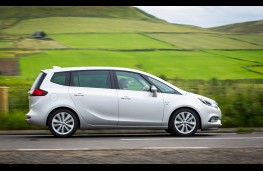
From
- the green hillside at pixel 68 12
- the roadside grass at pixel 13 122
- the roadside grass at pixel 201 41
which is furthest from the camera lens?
the green hillside at pixel 68 12

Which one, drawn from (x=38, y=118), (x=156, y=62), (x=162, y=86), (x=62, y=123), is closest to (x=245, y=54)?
(x=156, y=62)

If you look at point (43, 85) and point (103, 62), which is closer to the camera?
point (43, 85)

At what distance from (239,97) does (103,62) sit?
48.2 feet

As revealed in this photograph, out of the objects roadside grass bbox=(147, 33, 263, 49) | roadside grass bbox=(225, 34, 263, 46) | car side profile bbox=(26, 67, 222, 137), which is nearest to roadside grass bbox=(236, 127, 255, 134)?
car side profile bbox=(26, 67, 222, 137)

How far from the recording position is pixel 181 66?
30156mm

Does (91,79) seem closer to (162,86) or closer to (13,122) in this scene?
(162,86)

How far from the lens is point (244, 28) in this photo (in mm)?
35594

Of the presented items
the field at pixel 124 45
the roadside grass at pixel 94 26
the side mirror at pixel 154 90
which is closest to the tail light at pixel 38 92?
A: the side mirror at pixel 154 90

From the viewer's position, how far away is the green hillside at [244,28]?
1349 inches

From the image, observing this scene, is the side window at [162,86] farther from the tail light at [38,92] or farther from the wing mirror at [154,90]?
the tail light at [38,92]

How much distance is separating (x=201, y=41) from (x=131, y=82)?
22.7m

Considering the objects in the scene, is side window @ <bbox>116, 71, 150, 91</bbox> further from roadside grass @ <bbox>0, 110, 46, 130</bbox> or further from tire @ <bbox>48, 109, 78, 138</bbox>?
roadside grass @ <bbox>0, 110, 46, 130</bbox>
